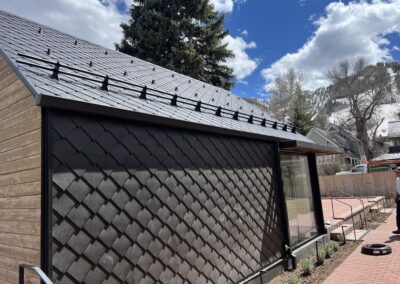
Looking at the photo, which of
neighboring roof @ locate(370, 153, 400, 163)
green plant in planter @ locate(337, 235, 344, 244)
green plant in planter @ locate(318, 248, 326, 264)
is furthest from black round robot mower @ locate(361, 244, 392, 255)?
neighboring roof @ locate(370, 153, 400, 163)

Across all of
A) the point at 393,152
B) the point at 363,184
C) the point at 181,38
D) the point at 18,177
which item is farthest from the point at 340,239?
the point at 393,152

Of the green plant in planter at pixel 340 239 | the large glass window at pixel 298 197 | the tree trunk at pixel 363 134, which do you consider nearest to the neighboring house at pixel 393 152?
the tree trunk at pixel 363 134

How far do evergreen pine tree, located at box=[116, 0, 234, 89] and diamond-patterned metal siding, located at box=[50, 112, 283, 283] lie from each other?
1572 cm

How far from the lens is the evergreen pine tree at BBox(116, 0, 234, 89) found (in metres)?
20.8

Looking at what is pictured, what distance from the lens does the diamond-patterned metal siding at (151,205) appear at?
303 cm

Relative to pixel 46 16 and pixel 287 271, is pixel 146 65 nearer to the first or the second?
pixel 46 16

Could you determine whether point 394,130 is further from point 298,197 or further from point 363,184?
point 298,197

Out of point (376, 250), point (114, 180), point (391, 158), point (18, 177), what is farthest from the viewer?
point (391, 158)

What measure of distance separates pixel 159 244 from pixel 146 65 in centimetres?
519

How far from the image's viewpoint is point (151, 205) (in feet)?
12.7

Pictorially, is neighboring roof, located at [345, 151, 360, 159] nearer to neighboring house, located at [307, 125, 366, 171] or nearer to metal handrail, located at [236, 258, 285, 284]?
neighboring house, located at [307, 125, 366, 171]

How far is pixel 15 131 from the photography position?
3.39 m

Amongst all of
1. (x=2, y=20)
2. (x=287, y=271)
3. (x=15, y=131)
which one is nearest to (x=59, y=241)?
(x=15, y=131)

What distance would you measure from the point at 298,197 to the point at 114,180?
5.36 meters
